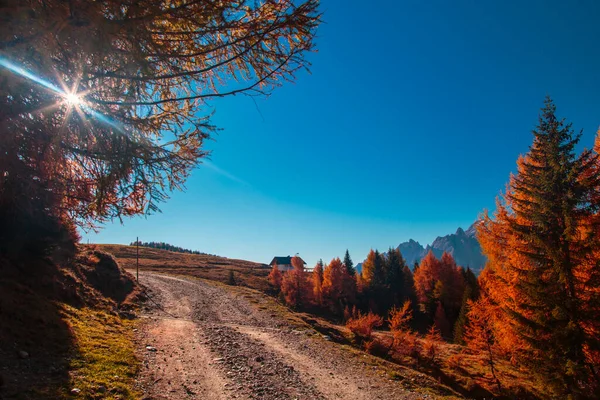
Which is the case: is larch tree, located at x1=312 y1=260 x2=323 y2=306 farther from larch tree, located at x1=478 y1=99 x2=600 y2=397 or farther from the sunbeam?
the sunbeam

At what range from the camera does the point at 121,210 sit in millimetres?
5004

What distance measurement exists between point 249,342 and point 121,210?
11072 mm

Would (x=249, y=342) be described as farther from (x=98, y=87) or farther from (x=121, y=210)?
(x=98, y=87)

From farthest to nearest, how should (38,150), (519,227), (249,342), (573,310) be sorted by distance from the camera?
(249,342), (519,227), (573,310), (38,150)

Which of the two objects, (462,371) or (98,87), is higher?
(98,87)

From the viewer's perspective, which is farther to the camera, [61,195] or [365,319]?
[365,319]

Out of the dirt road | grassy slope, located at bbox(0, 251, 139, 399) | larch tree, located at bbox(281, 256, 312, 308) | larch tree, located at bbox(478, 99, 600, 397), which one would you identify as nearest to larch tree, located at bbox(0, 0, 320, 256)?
grassy slope, located at bbox(0, 251, 139, 399)

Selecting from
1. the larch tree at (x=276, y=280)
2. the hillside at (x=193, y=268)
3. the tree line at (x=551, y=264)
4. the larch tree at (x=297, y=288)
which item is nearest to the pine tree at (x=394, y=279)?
the larch tree at (x=297, y=288)

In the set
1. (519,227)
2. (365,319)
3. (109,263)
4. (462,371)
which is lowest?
(462,371)

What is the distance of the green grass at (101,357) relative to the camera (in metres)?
6.87

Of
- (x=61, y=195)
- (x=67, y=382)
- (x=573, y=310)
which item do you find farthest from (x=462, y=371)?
(x=61, y=195)

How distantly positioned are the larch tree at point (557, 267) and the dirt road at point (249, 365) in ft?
17.8

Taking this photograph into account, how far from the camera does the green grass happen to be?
6.87 m

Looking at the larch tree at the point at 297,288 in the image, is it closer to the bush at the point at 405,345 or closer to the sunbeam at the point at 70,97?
the bush at the point at 405,345
